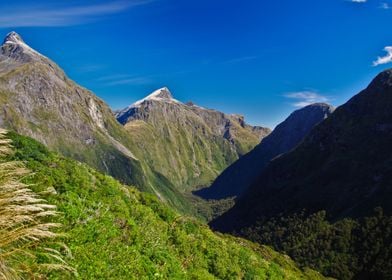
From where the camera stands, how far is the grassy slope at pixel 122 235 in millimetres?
15671

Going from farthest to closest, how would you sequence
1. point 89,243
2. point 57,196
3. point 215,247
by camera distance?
point 215,247 → point 57,196 → point 89,243

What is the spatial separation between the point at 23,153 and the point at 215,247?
13.4 metres

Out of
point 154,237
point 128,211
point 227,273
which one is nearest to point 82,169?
point 128,211

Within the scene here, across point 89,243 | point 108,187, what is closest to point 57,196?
point 89,243

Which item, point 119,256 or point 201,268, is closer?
point 119,256

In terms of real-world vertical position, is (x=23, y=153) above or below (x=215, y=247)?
above

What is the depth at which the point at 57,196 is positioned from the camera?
61.0 ft

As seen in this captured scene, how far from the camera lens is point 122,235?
19.3 metres

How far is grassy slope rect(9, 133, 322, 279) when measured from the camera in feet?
51.4

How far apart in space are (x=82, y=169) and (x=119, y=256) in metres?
14.1

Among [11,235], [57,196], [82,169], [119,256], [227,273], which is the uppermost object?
[82,169]

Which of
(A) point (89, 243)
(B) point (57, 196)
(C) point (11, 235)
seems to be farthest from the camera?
(B) point (57, 196)

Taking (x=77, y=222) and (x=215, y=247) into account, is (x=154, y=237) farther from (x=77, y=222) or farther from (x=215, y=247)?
(x=215, y=247)

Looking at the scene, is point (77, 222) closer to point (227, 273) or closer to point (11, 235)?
point (11, 235)
